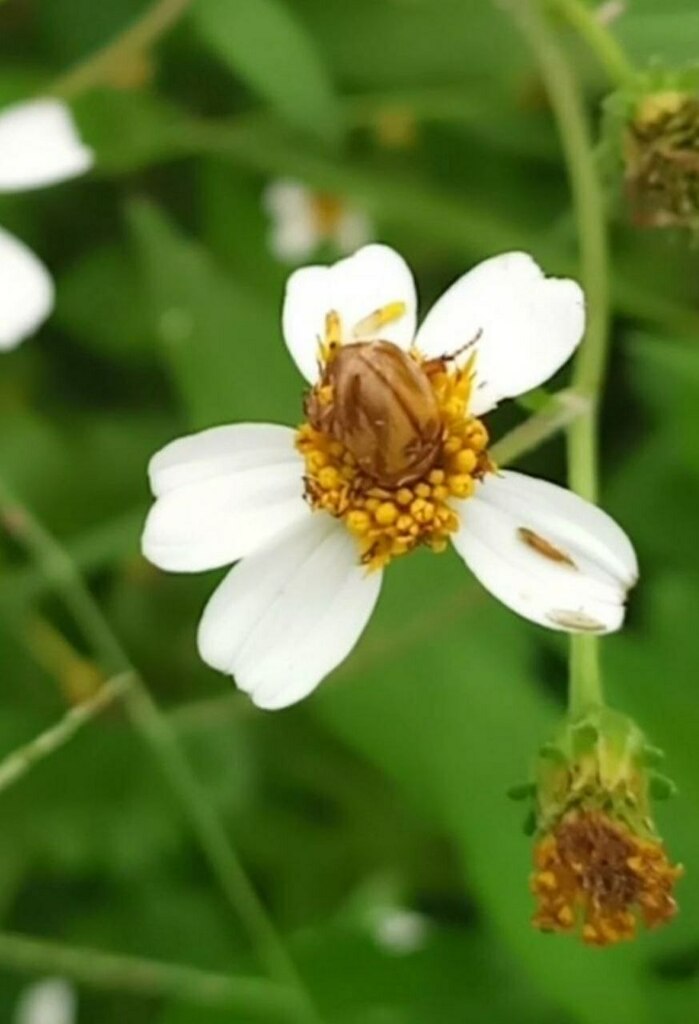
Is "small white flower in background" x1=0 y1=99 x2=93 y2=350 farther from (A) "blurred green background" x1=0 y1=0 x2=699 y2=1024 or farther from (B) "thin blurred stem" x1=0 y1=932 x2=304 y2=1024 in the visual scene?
(B) "thin blurred stem" x1=0 y1=932 x2=304 y2=1024

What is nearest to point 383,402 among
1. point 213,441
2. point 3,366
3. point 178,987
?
point 213,441

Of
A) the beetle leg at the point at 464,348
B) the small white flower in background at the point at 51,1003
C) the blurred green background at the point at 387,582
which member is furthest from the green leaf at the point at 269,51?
the small white flower in background at the point at 51,1003

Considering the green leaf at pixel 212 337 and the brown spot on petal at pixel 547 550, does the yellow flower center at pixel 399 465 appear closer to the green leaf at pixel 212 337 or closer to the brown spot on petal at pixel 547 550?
the brown spot on petal at pixel 547 550

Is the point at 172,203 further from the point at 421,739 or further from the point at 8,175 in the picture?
the point at 421,739

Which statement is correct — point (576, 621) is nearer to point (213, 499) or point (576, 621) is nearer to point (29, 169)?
point (213, 499)

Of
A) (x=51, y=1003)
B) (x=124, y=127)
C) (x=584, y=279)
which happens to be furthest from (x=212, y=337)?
(x=51, y=1003)

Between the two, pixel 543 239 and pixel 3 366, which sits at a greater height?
pixel 3 366
